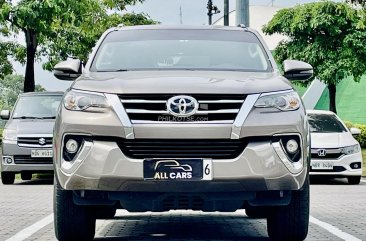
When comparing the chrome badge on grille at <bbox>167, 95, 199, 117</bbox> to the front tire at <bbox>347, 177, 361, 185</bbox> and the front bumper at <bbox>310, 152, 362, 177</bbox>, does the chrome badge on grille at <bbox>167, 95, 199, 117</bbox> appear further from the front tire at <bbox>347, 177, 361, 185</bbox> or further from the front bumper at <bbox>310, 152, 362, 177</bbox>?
the front tire at <bbox>347, 177, 361, 185</bbox>

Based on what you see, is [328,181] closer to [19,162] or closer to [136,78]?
[19,162]

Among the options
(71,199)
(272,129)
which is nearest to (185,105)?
(272,129)

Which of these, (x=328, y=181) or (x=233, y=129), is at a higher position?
(x=233, y=129)

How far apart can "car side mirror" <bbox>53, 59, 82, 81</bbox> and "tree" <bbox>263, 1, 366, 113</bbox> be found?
3067 centimetres

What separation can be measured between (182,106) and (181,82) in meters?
0.29

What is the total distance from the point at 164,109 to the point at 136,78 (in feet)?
1.62

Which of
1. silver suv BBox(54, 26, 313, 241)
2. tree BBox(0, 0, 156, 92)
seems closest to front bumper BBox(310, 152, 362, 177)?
silver suv BBox(54, 26, 313, 241)

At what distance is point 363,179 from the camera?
1919 centimetres

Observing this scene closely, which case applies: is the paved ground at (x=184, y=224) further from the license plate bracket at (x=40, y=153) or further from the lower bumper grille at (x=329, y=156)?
the license plate bracket at (x=40, y=153)

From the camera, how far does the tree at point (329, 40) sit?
38.8m

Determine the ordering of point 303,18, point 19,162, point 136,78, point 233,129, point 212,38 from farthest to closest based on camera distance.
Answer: point 303,18
point 19,162
point 212,38
point 136,78
point 233,129

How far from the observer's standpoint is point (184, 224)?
9.97 m

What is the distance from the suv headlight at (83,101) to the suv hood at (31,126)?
379 inches

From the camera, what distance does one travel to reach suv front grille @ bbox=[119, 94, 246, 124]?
707 centimetres
